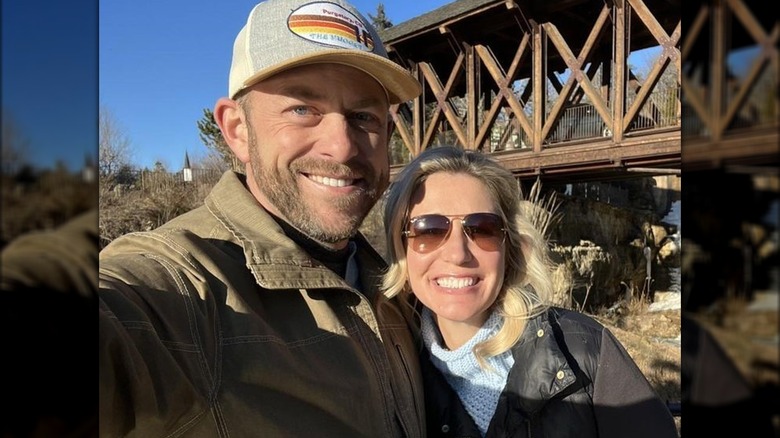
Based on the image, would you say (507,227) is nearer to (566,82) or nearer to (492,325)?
(492,325)

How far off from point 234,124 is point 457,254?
3.42ft

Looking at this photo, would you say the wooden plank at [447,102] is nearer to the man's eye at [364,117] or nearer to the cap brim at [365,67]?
the cap brim at [365,67]

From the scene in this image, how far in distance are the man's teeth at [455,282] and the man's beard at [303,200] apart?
413 mm

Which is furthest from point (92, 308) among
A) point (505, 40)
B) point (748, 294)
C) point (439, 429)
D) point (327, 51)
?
point (505, 40)

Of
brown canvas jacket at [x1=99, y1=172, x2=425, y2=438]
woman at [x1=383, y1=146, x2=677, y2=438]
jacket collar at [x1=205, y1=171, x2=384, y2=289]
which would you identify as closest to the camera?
brown canvas jacket at [x1=99, y1=172, x2=425, y2=438]

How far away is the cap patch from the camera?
5.62 ft

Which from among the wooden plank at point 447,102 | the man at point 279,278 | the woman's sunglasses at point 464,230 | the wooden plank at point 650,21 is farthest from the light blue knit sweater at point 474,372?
the wooden plank at point 447,102

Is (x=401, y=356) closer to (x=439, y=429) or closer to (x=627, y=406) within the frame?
(x=439, y=429)

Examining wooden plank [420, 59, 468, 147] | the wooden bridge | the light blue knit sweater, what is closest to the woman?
the light blue knit sweater

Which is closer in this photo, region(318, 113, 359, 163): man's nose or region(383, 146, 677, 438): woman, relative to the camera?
region(383, 146, 677, 438): woman

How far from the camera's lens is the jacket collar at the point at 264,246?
4.73ft

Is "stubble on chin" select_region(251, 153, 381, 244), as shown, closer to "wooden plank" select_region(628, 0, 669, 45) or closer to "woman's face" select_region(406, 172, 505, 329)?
"woman's face" select_region(406, 172, 505, 329)

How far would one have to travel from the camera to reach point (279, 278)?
56.8 inches

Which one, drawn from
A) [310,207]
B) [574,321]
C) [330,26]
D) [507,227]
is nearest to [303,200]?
[310,207]
